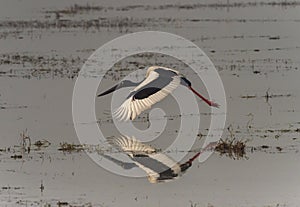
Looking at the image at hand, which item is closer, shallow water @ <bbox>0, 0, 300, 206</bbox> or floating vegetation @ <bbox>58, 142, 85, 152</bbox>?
shallow water @ <bbox>0, 0, 300, 206</bbox>

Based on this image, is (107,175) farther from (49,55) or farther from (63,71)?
(49,55)

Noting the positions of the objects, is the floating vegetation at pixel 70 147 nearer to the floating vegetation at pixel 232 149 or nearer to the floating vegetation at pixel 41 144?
the floating vegetation at pixel 41 144

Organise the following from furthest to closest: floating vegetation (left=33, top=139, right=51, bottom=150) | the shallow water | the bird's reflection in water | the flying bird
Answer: floating vegetation (left=33, top=139, right=51, bottom=150) < the flying bird < the bird's reflection in water < the shallow water

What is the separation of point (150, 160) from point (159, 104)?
2.57 metres

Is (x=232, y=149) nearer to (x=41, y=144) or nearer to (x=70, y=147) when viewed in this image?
(x=70, y=147)

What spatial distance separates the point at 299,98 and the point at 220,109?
1376mm

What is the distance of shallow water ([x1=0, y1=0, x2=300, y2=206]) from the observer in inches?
319

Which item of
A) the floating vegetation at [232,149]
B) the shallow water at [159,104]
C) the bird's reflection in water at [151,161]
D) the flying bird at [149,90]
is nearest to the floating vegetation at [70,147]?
the shallow water at [159,104]

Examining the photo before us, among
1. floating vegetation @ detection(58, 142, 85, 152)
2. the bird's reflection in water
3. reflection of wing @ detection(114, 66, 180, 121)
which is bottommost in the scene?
the bird's reflection in water

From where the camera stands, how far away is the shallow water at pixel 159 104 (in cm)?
810

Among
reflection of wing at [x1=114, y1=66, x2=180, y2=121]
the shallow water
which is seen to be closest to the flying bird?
reflection of wing at [x1=114, y1=66, x2=180, y2=121]

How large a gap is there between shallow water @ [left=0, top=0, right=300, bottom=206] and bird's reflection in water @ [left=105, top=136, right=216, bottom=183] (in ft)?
0.61

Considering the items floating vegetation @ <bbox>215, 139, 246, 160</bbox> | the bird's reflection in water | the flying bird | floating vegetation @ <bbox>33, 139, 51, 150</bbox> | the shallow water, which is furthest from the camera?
floating vegetation @ <bbox>33, 139, 51, 150</bbox>

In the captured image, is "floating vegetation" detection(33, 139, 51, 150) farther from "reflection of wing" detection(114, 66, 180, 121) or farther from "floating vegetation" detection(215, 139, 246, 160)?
"floating vegetation" detection(215, 139, 246, 160)
